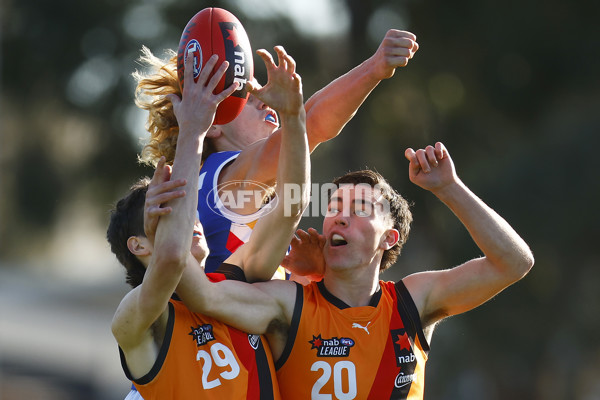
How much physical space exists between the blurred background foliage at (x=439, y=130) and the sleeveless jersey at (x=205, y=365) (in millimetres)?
11425

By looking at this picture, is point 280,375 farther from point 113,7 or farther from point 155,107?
point 113,7

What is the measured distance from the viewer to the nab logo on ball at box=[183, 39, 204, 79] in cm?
451

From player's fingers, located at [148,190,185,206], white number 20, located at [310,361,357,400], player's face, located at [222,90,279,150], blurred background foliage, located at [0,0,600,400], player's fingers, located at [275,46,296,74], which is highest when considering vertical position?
blurred background foliage, located at [0,0,600,400]

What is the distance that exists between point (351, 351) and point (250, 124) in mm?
1600

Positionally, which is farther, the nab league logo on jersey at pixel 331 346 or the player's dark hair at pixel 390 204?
the player's dark hair at pixel 390 204

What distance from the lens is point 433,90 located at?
62.6 feet

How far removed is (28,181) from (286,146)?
57.5 feet

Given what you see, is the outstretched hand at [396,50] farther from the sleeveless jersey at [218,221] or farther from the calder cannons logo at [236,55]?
the sleeveless jersey at [218,221]

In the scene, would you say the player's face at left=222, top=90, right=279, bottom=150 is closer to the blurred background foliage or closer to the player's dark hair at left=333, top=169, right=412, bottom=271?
the player's dark hair at left=333, top=169, right=412, bottom=271

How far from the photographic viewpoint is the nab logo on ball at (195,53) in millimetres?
4512

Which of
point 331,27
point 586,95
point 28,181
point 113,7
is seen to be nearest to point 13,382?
point 28,181

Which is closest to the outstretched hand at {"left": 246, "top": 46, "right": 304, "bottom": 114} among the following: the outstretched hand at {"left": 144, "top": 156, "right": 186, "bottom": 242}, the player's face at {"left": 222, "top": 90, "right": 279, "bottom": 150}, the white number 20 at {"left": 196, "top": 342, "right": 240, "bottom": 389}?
the outstretched hand at {"left": 144, "top": 156, "right": 186, "bottom": 242}

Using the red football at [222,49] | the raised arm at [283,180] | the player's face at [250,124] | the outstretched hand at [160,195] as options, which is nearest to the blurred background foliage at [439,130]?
the player's face at [250,124]

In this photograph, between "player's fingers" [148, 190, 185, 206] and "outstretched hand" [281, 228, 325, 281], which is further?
"outstretched hand" [281, 228, 325, 281]
